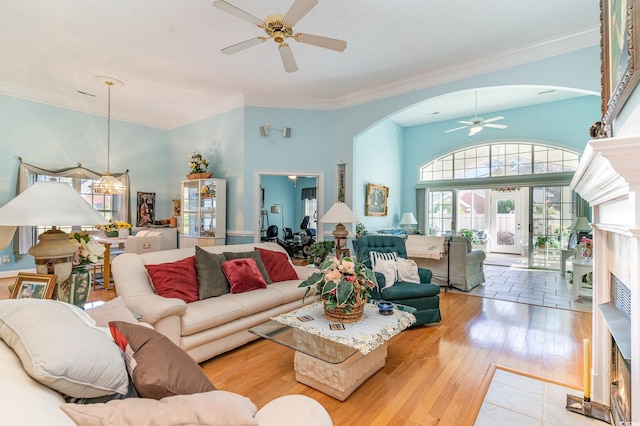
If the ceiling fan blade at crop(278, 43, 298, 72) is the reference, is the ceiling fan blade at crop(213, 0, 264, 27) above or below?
above

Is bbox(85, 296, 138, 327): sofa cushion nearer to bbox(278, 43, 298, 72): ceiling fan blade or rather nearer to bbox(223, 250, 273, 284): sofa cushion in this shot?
bbox(223, 250, 273, 284): sofa cushion

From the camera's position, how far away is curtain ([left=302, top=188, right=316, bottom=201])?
1029 cm

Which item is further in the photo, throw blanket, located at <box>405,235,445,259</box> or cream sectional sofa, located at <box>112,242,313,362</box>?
throw blanket, located at <box>405,235,445,259</box>

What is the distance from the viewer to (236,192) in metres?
5.70

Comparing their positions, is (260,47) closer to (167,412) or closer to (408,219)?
(167,412)

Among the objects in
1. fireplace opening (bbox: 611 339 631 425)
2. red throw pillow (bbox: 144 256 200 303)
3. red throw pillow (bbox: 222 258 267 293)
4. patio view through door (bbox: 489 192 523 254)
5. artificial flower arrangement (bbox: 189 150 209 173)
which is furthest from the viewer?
patio view through door (bbox: 489 192 523 254)

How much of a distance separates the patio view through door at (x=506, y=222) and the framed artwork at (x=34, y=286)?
1070cm

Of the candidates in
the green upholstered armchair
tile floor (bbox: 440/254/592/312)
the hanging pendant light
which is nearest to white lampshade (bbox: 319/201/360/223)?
the green upholstered armchair

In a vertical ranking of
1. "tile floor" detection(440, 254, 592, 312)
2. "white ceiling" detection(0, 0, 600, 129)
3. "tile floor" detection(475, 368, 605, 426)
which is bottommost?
"tile floor" detection(475, 368, 605, 426)

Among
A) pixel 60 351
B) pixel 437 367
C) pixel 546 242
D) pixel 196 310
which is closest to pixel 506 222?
pixel 546 242

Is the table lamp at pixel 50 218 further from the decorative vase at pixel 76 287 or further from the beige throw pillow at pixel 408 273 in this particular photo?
the beige throw pillow at pixel 408 273

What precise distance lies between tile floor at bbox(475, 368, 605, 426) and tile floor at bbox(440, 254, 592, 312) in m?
2.45

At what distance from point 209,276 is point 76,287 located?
1126 millimetres

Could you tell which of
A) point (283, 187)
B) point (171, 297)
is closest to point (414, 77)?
point (171, 297)
